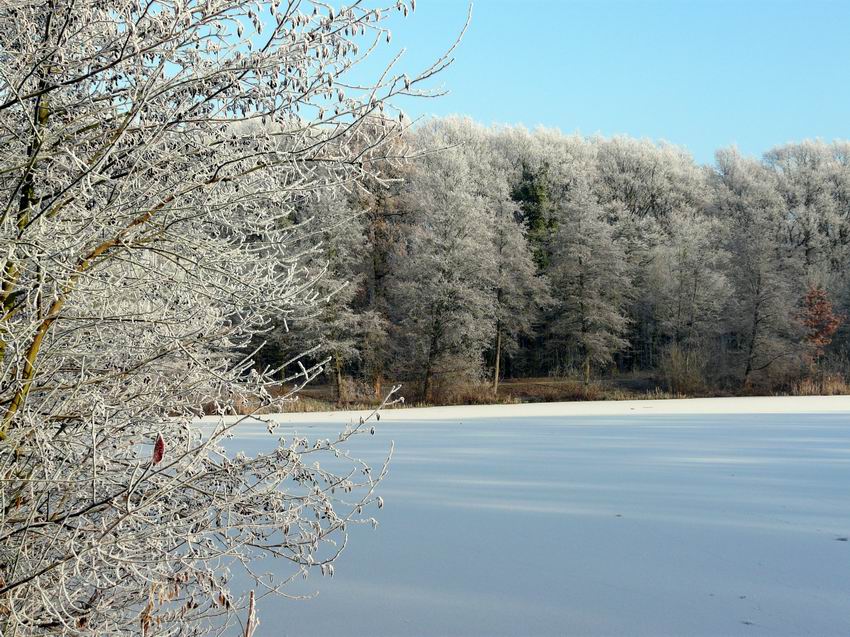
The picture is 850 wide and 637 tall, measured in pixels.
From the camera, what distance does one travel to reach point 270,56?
237cm

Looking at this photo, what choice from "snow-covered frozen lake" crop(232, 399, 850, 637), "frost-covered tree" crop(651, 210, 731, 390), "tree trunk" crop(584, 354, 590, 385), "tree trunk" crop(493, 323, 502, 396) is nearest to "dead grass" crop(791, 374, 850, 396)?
"frost-covered tree" crop(651, 210, 731, 390)

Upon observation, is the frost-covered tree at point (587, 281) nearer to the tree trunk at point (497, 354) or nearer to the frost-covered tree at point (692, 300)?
the tree trunk at point (497, 354)

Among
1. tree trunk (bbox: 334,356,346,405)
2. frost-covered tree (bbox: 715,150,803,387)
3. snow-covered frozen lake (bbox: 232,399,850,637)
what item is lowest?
snow-covered frozen lake (bbox: 232,399,850,637)

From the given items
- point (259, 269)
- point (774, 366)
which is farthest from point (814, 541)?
point (774, 366)

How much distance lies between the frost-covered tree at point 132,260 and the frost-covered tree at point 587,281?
23417 millimetres

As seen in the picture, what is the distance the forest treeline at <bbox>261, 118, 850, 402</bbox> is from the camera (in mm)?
23297

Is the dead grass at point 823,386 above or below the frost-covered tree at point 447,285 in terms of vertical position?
below

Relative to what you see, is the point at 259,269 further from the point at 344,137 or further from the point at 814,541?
the point at 814,541

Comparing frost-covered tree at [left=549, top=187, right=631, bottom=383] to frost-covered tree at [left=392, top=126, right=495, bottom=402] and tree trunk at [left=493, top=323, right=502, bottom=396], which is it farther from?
frost-covered tree at [left=392, top=126, right=495, bottom=402]

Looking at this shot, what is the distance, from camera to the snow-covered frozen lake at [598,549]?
329cm

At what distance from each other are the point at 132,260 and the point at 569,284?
24800 millimetres

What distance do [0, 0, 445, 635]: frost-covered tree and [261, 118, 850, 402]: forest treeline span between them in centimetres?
1704

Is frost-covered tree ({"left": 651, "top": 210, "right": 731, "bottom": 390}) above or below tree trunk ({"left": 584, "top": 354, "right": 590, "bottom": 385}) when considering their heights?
above

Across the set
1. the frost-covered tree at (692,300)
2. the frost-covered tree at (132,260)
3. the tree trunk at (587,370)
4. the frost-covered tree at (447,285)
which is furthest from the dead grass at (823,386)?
the frost-covered tree at (132,260)
